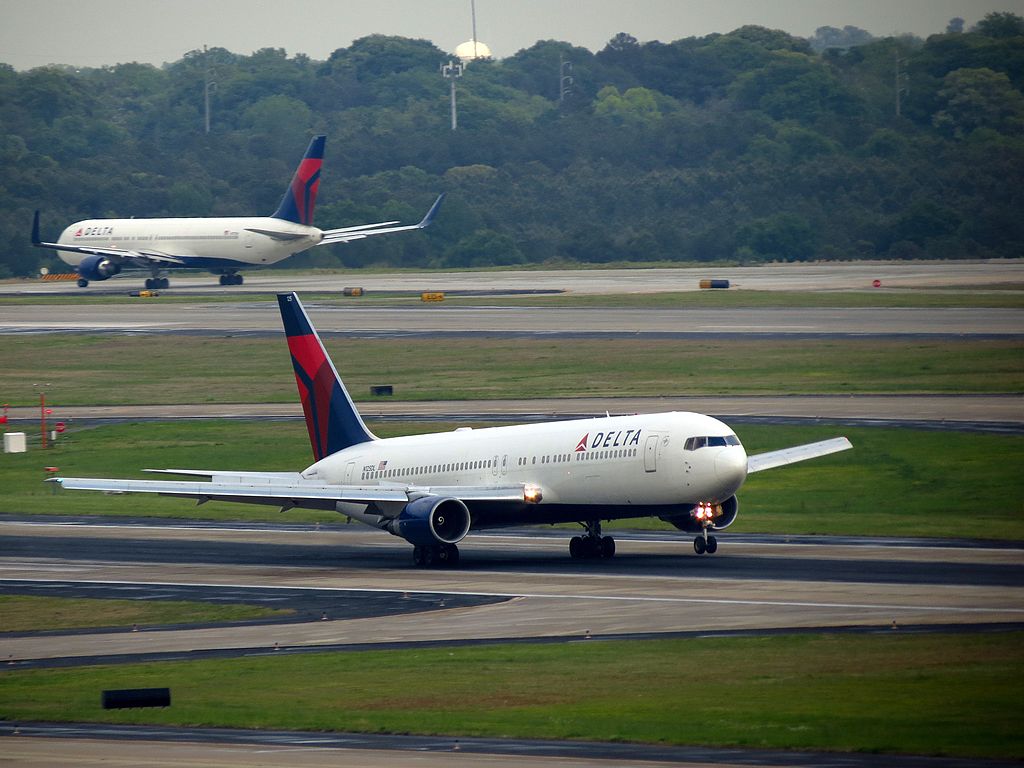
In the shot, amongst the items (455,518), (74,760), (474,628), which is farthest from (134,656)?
(455,518)

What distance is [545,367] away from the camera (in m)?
106

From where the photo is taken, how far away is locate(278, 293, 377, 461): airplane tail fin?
60.7m

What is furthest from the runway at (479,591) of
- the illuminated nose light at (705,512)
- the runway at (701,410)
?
the illuminated nose light at (705,512)

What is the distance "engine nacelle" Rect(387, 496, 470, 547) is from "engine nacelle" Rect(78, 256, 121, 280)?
122 m

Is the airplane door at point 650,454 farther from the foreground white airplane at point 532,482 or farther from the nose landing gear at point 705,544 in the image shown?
the nose landing gear at point 705,544

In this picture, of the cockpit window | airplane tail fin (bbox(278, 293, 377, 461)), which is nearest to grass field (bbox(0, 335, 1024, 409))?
airplane tail fin (bbox(278, 293, 377, 461))

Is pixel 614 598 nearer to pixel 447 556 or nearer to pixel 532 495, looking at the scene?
pixel 532 495

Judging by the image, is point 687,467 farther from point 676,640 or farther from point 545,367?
point 545,367

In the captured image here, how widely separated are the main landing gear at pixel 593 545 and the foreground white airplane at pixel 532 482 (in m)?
0.04

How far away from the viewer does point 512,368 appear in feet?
348

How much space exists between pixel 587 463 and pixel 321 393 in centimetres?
1223

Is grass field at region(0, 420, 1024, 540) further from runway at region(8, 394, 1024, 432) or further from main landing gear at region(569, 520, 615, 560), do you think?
main landing gear at region(569, 520, 615, 560)

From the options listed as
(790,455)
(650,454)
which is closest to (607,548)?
(650,454)

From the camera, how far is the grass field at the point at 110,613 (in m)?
45.0
